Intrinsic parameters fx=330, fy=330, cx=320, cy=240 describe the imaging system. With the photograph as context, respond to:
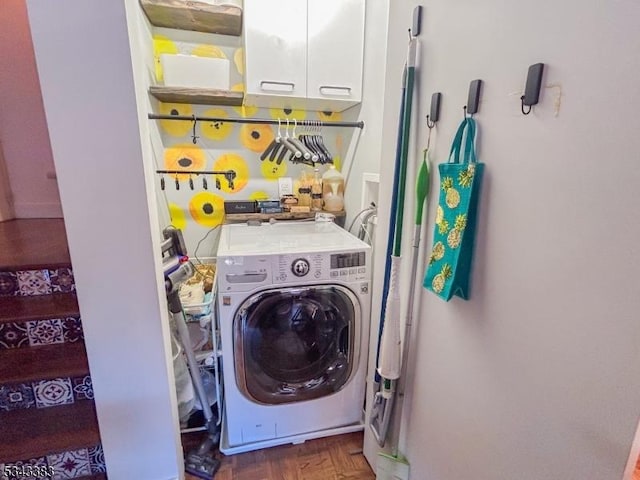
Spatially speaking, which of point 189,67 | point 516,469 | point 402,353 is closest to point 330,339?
point 402,353

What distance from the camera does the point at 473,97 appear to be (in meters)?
0.84

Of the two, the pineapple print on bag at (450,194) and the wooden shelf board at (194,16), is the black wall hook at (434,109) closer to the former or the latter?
the pineapple print on bag at (450,194)

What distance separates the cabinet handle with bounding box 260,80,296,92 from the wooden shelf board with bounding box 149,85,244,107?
0.19m

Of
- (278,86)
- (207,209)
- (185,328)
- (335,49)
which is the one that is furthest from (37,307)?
(335,49)

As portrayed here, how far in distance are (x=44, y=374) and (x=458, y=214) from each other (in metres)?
1.50

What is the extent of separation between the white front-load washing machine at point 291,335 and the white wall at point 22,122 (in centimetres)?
129

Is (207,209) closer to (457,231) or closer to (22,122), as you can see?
(22,122)

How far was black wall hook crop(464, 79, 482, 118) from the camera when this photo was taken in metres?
0.83

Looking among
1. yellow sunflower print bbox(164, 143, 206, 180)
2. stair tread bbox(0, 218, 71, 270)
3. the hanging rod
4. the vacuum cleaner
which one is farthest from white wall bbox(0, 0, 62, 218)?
the vacuum cleaner

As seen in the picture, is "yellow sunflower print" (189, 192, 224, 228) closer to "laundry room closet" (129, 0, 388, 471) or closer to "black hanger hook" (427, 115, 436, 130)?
"laundry room closet" (129, 0, 388, 471)

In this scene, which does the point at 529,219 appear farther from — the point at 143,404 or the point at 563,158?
the point at 143,404

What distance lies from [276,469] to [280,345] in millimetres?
574

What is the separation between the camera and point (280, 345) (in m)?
1.66

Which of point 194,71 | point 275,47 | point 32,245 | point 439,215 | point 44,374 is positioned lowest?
point 44,374
